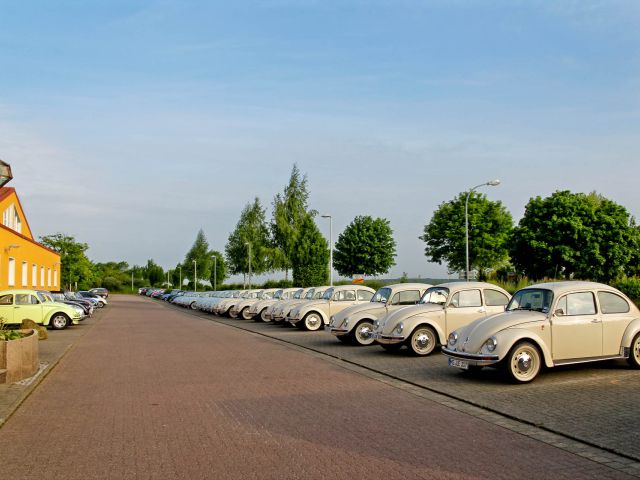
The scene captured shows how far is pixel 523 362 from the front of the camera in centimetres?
1034

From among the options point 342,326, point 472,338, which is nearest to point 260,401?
point 472,338

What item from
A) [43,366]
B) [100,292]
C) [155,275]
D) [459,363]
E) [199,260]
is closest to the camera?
[459,363]

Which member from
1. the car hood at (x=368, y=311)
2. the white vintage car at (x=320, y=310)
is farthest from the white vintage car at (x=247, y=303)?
the car hood at (x=368, y=311)

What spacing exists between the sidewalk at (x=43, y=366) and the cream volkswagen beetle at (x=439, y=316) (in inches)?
282

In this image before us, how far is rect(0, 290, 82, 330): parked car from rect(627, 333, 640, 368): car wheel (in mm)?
19156

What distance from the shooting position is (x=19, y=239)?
38188 mm

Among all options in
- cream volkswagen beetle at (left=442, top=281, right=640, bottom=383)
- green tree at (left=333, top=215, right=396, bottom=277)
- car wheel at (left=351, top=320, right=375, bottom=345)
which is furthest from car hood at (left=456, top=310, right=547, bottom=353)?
green tree at (left=333, top=215, right=396, bottom=277)

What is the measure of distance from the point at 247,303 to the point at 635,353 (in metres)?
23.4

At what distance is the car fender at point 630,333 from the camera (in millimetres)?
11031

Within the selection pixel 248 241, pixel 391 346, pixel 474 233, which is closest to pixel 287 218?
pixel 248 241

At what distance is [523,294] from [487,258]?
39.3 meters

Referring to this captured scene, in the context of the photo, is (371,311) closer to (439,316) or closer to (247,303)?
(439,316)

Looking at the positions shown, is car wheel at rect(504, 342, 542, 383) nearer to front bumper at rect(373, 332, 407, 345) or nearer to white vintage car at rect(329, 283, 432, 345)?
front bumper at rect(373, 332, 407, 345)

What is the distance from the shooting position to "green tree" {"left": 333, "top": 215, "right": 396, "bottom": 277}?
5284 cm
